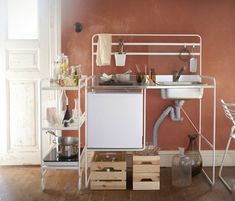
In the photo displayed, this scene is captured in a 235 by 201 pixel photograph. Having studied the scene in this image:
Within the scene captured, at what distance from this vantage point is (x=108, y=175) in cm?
352

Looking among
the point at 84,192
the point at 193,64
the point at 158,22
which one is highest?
the point at 158,22

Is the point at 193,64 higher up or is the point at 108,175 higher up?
the point at 193,64

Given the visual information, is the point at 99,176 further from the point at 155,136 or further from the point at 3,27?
the point at 3,27

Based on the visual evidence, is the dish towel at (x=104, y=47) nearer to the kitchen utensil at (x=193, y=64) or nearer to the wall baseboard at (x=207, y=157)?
the kitchen utensil at (x=193, y=64)

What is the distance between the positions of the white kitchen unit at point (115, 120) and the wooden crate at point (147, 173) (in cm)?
16

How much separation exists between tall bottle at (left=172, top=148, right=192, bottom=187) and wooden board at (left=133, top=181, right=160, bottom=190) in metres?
0.22

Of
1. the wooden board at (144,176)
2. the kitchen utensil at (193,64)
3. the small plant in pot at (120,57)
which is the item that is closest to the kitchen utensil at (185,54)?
the kitchen utensil at (193,64)

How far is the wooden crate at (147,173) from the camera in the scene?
3512mm

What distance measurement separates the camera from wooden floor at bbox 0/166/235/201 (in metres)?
3.30

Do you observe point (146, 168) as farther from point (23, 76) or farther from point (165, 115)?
point (23, 76)

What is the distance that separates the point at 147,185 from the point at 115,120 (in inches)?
26.4

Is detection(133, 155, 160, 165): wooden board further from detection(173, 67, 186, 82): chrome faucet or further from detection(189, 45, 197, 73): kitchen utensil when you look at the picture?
detection(189, 45, 197, 73): kitchen utensil

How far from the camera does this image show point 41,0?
4.06 m

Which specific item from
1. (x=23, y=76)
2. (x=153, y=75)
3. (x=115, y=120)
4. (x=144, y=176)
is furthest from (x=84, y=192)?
(x=23, y=76)
